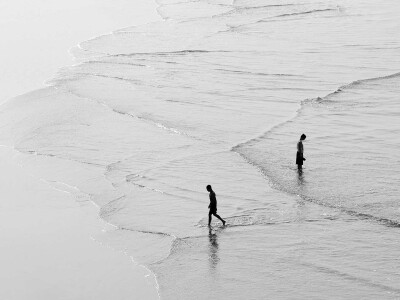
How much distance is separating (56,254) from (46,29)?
25.0m

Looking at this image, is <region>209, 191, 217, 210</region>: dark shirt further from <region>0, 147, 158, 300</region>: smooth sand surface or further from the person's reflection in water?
<region>0, 147, 158, 300</region>: smooth sand surface

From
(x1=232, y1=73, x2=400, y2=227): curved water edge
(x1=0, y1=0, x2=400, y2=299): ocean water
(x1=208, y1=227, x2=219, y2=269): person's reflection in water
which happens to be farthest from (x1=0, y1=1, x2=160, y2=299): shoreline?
(x1=232, y1=73, x2=400, y2=227): curved water edge

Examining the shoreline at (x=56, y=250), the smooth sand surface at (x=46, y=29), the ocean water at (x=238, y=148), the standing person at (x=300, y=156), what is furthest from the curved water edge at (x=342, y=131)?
the smooth sand surface at (x=46, y=29)

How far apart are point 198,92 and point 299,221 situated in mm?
10639

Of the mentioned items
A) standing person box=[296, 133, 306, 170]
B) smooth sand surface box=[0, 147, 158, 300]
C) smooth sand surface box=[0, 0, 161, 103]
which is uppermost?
smooth sand surface box=[0, 0, 161, 103]

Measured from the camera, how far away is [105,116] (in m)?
22.6

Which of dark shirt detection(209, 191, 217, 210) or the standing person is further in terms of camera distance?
the standing person

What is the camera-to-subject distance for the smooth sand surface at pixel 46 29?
2930cm

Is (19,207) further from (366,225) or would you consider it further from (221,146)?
(366,225)

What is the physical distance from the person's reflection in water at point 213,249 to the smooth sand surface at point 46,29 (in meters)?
14.1

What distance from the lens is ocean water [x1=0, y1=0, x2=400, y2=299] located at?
13102 millimetres

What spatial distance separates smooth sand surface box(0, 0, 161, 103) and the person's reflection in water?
14.1 meters

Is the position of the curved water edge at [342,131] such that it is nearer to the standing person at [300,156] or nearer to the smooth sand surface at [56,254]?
the standing person at [300,156]

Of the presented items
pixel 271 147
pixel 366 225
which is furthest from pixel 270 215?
pixel 271 147
